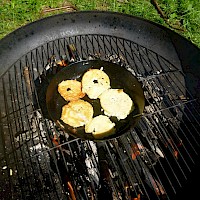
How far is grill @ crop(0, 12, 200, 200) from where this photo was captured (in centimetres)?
235

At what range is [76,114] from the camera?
2568 millimetres

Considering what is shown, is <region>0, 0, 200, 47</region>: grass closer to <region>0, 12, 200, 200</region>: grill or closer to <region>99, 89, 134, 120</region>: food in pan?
<region>0, 12, 200, 200</region>: grill

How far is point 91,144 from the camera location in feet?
8.38

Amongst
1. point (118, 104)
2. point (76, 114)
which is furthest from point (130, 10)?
point (76, 114)

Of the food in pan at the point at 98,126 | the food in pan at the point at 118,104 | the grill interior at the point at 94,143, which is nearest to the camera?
the grill interior at the point at 94,143

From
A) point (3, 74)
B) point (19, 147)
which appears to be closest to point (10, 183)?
point (19, 147)

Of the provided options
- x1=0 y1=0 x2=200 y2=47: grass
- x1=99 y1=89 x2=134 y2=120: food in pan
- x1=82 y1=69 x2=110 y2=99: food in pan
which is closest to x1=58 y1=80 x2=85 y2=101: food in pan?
x1=82 y1=69 x2=110 y2=99: food in pan

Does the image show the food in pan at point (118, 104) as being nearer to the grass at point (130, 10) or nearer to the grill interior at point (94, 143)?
the grill interior at point (94, 143)

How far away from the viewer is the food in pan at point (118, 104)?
2.67 meters

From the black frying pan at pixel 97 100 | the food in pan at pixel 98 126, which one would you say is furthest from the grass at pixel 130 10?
the food in pan at pixel 98 126

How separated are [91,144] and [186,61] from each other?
1.12m

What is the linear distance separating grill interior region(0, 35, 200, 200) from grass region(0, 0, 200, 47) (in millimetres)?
1093

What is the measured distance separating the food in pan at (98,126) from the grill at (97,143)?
0.10 m

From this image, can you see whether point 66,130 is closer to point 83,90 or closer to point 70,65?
point 83,90
